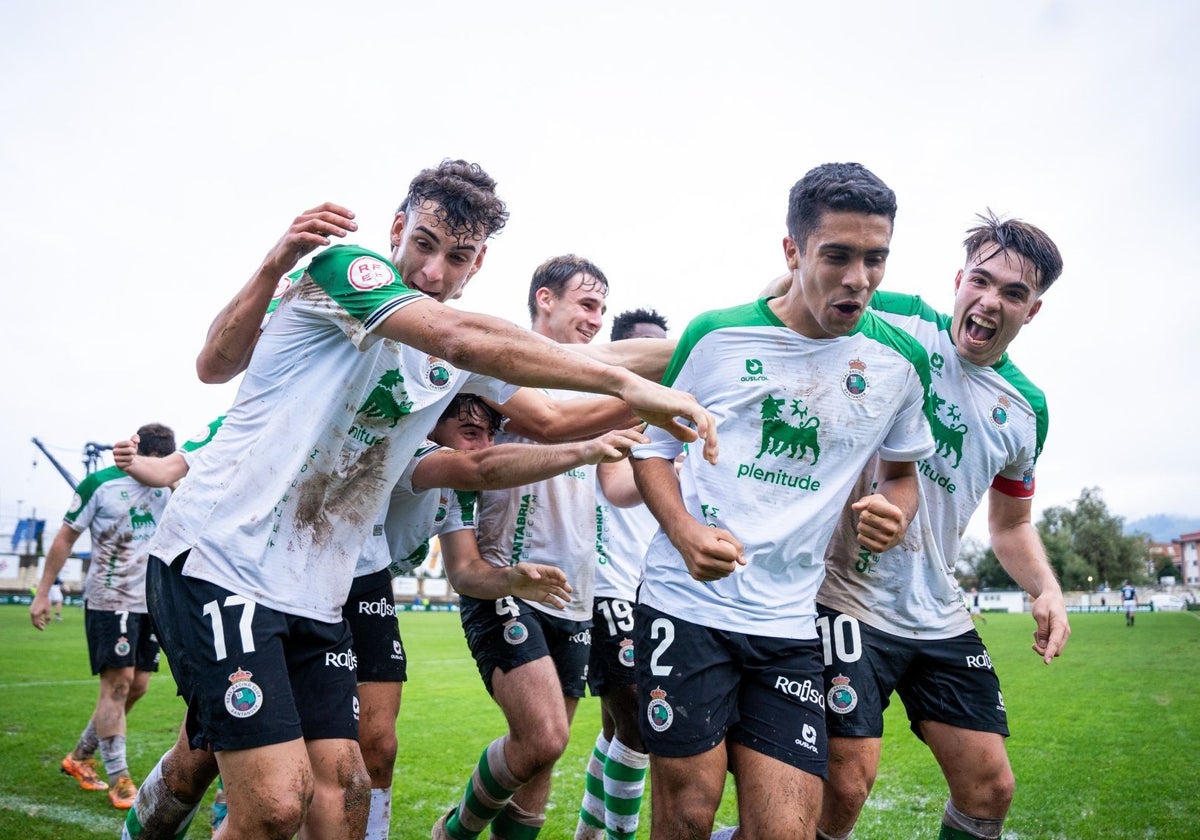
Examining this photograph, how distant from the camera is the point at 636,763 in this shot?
5680 mm

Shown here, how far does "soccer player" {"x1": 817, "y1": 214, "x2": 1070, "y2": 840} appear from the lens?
422cm

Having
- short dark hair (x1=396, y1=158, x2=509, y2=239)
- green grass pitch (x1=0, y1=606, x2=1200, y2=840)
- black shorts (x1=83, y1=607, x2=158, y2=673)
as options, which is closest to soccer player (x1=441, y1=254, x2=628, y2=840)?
green grass pitch (x1=0, y1=606, x2=1200, y2=840)

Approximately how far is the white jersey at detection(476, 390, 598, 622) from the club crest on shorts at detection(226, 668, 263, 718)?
8.26ft

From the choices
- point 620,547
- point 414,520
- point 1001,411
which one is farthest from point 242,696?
point 620,547

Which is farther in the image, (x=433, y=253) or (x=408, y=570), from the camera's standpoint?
(x=408, y=570)

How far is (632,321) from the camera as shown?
755cm

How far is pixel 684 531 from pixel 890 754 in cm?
731

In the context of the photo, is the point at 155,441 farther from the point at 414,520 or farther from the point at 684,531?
the point at 684,531

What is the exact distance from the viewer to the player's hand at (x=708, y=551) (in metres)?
3.25

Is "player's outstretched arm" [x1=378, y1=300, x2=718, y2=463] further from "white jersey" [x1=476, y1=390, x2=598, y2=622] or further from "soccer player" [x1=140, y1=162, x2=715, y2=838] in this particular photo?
"white jersey" [x1=476, y1=390, x2=598, y2=622]

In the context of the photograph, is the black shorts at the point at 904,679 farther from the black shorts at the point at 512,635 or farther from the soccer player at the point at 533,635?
the black shorts at the point at 512,635

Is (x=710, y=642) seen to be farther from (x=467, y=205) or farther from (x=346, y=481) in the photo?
(x=467, y=205)

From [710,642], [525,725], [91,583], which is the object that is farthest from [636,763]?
[91,583]

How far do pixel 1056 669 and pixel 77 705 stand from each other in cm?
1692
